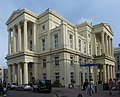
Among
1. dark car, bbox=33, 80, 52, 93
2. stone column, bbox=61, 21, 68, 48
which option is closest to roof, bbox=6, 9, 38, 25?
stone column, bbox=61, 21, 68, 48

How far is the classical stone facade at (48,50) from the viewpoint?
53.6 m

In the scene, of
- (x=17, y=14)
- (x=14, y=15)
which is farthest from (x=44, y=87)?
(x=14, y=15)

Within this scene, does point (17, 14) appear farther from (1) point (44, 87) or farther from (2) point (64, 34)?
(1) point (44, 87)

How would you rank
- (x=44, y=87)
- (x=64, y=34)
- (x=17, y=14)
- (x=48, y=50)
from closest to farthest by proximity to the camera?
(x=44, y=87)
(x=64, y=34)
(x=48, y=50)
(x=17, y=14)

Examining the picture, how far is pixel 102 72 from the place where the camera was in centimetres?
7050

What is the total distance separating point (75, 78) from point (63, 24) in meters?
12.6

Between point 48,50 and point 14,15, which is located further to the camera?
point 14,15

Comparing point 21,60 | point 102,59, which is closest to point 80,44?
point 102,59

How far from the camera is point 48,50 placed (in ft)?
185

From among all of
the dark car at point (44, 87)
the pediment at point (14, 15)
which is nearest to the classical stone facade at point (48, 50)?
the pediment at point (14, 15)

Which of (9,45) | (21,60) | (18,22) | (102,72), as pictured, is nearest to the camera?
(21,60)

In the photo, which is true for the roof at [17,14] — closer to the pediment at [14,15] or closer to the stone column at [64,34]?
the pediment at [14,15]

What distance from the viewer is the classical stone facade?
2110 inches

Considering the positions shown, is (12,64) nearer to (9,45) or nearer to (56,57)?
(9,45)
